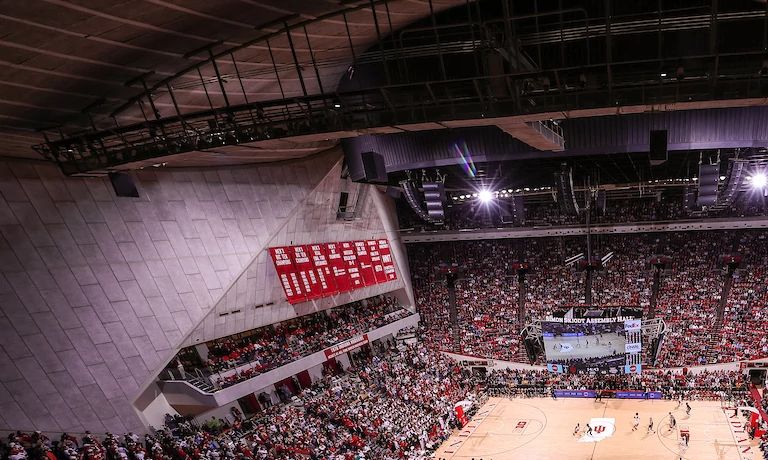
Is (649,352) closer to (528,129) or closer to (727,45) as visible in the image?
(727,45)

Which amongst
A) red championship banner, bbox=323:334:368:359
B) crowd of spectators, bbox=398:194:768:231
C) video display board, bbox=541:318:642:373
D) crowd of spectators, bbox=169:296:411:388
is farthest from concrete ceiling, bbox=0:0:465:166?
crowd of spectators, bbox=398:194:768:231

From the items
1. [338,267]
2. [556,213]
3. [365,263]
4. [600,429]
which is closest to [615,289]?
[556,213]

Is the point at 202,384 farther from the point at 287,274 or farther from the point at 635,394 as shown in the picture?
the point at 635,394

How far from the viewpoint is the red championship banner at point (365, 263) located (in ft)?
112

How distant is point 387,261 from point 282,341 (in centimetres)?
975

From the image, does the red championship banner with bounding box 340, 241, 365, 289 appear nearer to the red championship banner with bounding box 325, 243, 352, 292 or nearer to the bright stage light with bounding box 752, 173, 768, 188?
the red championship banner with bounding box 325, 243, 352, 292

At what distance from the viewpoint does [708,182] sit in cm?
2262

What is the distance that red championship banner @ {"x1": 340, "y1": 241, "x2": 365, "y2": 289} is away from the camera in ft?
108

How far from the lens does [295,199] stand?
2814 centimetres

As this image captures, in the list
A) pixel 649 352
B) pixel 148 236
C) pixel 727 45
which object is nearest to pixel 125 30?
pixel 148 236

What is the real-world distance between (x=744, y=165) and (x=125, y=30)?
76.6ft

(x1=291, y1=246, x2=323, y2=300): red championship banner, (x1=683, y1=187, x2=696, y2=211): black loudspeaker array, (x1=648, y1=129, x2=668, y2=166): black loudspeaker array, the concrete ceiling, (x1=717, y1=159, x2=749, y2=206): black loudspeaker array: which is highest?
the concrete ceiling

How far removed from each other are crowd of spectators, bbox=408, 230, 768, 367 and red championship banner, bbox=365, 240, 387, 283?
581 cm

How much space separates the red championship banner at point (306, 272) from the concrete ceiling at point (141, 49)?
39.6 ft
